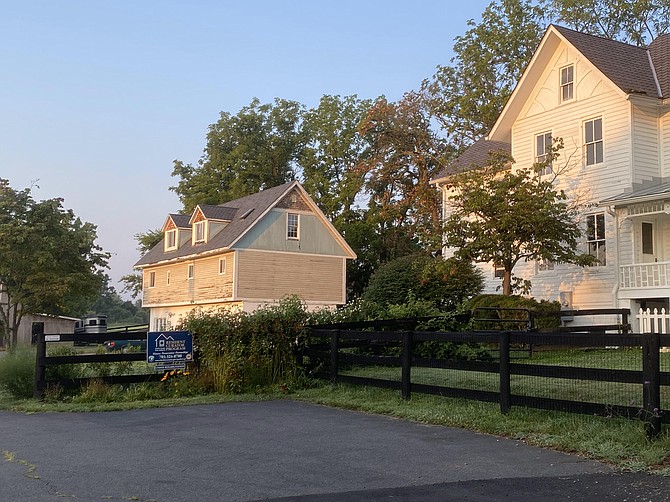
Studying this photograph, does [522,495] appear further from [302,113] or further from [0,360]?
[302,113]

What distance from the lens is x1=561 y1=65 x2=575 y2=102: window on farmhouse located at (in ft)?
84.8

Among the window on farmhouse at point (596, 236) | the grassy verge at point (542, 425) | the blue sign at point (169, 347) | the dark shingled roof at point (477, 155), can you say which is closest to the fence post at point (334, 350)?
the grassy verge at point (542, 425)

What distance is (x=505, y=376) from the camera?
9875 mm

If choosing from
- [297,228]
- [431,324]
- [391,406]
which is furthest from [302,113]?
[391,406]

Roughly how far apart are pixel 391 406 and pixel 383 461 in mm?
3620

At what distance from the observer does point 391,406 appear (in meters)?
11.2

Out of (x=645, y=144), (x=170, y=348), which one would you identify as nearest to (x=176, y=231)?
(x=645, y=144)

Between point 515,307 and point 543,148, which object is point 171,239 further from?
point 515,307

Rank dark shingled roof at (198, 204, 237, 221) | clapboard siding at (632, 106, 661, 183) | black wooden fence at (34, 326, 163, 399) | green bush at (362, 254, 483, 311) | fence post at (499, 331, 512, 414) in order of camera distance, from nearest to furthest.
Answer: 1. fence post at (499, 331, 512, 414)
2. black wooden fence at (34, 326, 163, 399)
3. clapboard siding at (632, 106, 661, 183)
4. green bush at (362, 254, 483, 311)
5. dark shingled roof at (198, 204, 237, 221)

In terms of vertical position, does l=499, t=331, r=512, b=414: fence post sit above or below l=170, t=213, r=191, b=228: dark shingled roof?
below

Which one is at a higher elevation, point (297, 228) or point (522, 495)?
point (297, 228)

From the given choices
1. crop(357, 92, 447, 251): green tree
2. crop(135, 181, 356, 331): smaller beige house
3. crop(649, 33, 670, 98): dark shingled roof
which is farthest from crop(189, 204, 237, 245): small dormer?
crop(649, 33, 670, 98): dark shingled roof

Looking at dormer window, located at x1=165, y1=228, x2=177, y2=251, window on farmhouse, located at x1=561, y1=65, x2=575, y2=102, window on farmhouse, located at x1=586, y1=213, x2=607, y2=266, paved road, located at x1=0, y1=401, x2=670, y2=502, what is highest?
window on farmhouse, located at x1=561, y1=65, x2=575, y2=102

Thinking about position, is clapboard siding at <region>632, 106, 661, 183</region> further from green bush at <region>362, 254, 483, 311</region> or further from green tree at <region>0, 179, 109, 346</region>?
green tree at <region>0, 179, 109, 346</region>
